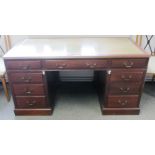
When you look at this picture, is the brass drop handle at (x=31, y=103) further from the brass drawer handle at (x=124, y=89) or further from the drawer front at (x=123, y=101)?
the brass drawer handle at (x=124, y=89)

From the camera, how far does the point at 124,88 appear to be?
5.84 feet

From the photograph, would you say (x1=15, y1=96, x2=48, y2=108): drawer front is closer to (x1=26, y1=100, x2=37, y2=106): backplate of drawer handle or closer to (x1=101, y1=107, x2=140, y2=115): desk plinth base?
(x1=26, y1=100, x2=37, y2=106): backplate of drawer handle

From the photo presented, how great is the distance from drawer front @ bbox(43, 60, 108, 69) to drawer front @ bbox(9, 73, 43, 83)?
0.14 meters

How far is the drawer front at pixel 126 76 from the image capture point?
1.69 m

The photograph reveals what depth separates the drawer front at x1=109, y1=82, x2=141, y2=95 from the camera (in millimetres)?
1759

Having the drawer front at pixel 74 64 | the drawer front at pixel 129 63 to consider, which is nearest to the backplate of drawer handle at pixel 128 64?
the drawer front at pixel 129 63

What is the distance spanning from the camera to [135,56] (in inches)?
62.9

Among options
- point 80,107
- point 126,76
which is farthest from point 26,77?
point 126,76

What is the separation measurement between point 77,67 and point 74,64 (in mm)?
42
